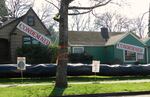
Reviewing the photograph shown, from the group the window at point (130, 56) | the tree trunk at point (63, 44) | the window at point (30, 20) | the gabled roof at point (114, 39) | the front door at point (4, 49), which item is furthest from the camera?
the window at point (130, 56)

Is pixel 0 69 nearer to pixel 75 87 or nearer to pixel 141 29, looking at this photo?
pixel 75 87

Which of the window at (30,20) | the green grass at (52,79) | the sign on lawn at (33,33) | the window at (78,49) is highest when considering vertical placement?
the window at (30,20)

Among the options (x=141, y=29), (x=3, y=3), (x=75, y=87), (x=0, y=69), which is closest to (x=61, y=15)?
(x=75, y=87)

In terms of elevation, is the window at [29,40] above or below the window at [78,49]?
above

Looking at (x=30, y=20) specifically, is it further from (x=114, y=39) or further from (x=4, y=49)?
(x=114, y=39)

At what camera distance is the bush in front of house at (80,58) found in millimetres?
45831

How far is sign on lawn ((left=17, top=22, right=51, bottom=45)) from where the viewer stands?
41594 mm

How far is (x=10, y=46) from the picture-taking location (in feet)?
139

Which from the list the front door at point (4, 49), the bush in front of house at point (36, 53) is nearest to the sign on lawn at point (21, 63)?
the bush in front of house at point (36, 53)

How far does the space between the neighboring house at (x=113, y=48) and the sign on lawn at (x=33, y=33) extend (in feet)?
23.0

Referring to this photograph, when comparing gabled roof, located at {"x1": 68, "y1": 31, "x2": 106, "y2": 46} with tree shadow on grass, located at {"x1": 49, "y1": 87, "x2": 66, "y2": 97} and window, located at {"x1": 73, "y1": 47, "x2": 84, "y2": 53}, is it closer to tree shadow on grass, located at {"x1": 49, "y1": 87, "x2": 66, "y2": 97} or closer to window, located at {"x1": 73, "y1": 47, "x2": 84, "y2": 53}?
window, located at {"x1": 73, "y1": 47, "x2": 84, "y2": 53}

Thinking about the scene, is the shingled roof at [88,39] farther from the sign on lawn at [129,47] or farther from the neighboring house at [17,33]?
the neighboring house at [17,33]

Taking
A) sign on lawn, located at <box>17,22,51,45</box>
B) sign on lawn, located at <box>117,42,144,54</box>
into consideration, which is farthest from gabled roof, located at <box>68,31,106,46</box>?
sign on lawn, located at <box>17,22,51,45</box>

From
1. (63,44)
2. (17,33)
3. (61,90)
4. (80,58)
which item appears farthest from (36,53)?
(61,90)
